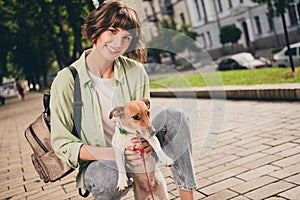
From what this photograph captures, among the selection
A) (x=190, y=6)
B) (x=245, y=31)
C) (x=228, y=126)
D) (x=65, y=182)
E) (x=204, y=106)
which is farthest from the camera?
(x=190, y=6)

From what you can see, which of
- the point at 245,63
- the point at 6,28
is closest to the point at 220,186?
the point at 245,63

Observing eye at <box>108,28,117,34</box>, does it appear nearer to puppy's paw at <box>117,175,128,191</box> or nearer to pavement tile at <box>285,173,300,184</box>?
puppy's paw at <box>117,175,128,191</box>

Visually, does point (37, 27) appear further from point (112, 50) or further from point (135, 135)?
point (135, 135)

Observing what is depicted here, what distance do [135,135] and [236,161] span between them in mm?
2326

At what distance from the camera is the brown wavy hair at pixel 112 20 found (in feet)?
7.56

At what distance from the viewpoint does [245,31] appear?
113ft

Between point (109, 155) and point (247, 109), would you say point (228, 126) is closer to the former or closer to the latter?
point (247, 109)

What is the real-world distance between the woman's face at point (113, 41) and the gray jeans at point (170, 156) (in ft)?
1.62

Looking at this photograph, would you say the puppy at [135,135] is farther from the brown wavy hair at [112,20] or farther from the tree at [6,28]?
the tree at [6,28]

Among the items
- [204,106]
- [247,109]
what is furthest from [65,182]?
[204,106]

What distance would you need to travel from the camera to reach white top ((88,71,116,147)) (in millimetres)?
2469

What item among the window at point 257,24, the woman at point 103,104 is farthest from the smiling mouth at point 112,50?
the window at point 257,24

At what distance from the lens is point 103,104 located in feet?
8.14

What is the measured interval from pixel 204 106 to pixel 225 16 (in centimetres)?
2845
